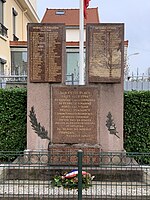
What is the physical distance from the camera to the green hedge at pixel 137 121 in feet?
26.9

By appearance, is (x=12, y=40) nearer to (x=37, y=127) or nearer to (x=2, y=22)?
(x=2, y=22)

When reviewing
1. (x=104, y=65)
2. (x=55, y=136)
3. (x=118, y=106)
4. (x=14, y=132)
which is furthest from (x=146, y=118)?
(x=14, y=132)

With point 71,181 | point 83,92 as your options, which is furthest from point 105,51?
point 71,181

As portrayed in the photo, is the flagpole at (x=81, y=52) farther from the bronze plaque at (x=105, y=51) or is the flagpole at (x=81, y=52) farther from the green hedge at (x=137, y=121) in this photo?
the green hedge at (x=137, y=121)

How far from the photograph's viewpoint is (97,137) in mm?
7289

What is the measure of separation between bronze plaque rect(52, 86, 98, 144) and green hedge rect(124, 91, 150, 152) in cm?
131

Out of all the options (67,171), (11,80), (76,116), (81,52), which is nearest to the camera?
(67,171)

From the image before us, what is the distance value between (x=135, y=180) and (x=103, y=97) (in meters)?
1.94

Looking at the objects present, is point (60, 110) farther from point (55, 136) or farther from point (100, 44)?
point (100, 44)

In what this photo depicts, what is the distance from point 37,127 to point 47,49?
1.78 meters

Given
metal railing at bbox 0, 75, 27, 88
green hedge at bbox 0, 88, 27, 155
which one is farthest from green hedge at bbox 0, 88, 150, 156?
metal railing at bbox 0, 75, 27, 88

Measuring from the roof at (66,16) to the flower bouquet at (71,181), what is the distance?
2816 cm

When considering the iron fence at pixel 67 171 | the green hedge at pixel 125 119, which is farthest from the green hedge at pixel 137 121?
the iron fence at pixel 67 171

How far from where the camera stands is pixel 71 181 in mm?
5895
